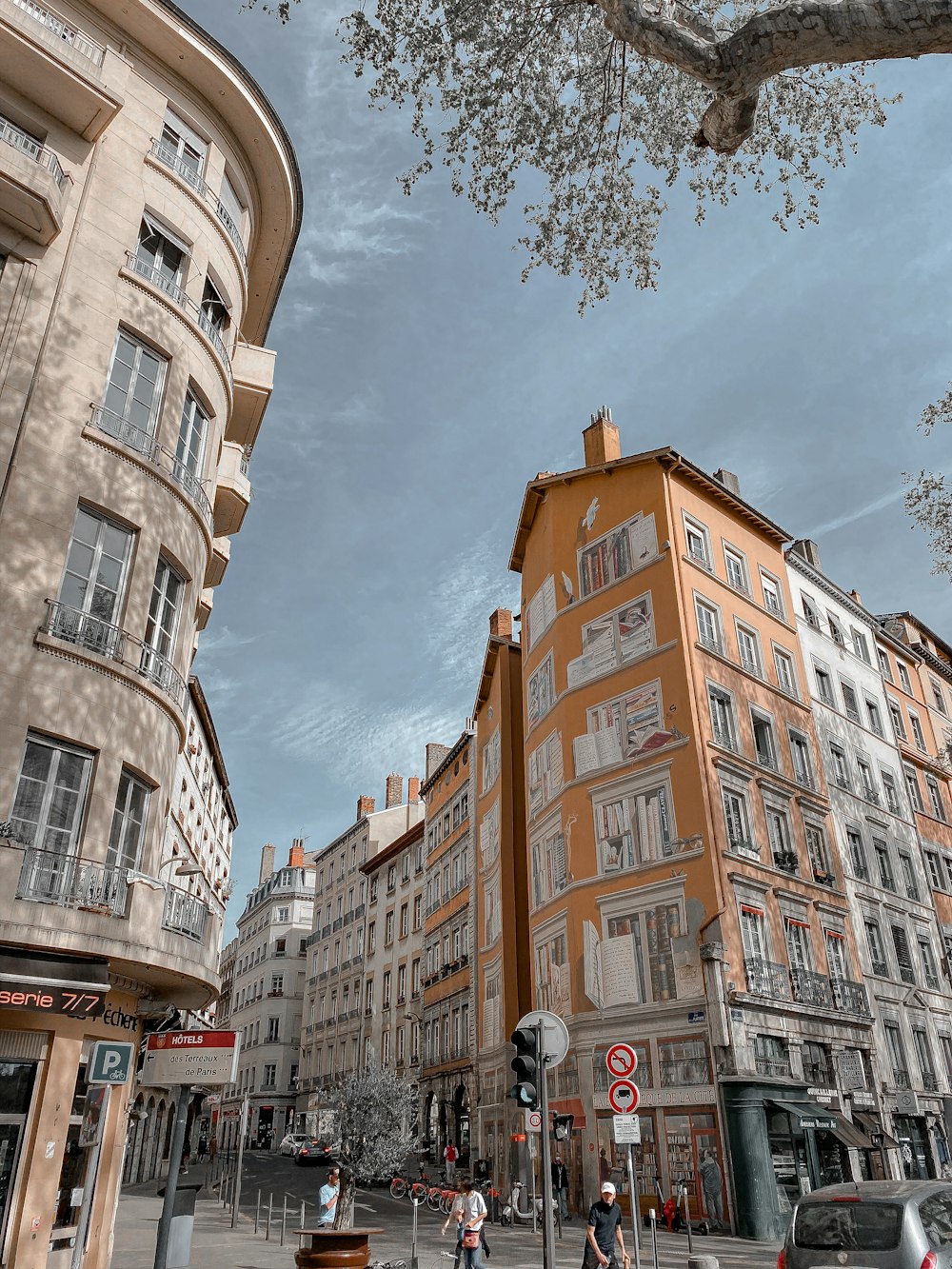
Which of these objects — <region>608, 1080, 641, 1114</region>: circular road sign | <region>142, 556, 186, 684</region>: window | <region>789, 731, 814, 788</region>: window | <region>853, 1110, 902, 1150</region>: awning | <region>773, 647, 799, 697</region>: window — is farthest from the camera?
<region>773, 647, 799, 697</region>: window

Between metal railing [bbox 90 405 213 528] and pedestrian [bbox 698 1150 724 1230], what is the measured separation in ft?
54.7

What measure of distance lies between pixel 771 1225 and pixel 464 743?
23.9 meters

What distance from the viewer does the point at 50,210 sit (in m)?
13.6

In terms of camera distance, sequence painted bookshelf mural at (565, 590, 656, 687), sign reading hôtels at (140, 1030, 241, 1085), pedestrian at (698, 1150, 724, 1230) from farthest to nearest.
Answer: painted bookshelf mural at (565, 590, 656, 687), pedestrian at (698, 1150, 724, 1230), sign reading hôtels at (140, 1030, 241, 1085)

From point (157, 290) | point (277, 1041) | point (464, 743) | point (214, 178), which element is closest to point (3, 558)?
point (157, 290)

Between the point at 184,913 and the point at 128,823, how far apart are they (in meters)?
1.94

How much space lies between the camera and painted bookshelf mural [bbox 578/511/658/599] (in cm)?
2786

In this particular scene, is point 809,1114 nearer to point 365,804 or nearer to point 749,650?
point 749,650

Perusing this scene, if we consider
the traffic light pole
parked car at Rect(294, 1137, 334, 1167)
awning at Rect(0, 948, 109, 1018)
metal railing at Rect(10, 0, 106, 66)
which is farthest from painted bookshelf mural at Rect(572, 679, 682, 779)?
parked car at Rect(294, 1137, 334, 1167)

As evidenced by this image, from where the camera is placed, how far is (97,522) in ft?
44.7

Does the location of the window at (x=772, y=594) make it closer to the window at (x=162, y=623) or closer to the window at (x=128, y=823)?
the window at (x=162, y=623)

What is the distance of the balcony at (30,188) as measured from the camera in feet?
43.4

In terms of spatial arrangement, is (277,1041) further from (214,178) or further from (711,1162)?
(214,178)

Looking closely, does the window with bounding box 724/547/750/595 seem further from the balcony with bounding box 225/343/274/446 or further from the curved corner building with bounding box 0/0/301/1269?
the curved corner building with bounding box 0/0/301/1269
